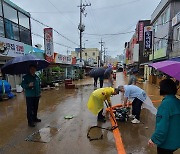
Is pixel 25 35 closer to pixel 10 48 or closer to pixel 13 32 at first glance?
pixel 13 32

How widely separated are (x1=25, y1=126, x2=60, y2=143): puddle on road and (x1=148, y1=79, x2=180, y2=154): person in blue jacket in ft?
9.83

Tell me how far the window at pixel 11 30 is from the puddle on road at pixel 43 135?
904cm

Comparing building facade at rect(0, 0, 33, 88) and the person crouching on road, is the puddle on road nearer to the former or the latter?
the person crouching on road

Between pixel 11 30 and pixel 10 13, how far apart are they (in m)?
1.12

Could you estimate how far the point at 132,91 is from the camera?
556 cm

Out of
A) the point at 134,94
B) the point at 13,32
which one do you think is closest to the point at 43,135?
the point at 134,94

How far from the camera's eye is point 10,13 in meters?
12.4

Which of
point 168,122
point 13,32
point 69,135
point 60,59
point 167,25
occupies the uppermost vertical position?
point 167,25

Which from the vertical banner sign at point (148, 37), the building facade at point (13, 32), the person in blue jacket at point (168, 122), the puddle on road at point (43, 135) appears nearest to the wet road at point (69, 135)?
the puddle on road at point (43, 135)

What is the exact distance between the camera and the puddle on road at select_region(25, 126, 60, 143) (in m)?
4.54

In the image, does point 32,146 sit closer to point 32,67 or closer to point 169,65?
point 32,67

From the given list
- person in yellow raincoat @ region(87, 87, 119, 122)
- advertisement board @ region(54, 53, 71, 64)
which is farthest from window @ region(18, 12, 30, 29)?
person in yellow raincoat @ region(87, 87, 119, 122)

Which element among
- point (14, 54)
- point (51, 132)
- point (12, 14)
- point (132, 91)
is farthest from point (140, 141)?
point (12, 14)

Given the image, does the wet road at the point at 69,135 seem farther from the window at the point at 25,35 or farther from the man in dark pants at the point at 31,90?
the window at the point at 25,35
